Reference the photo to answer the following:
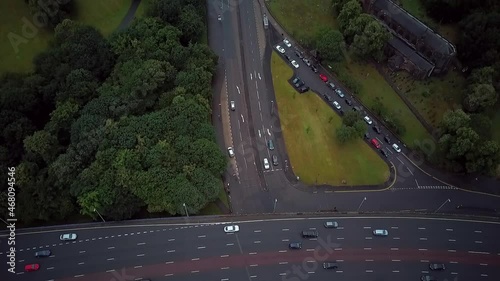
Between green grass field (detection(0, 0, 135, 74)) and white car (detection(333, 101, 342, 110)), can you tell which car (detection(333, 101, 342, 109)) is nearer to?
white car (detection(333, 101, 342, 110))

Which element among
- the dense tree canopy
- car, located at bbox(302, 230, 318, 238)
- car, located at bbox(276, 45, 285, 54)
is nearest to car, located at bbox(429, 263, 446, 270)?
car, located at bbox(302, 230, 318, 238)

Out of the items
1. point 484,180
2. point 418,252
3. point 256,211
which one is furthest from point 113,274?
point 484,180

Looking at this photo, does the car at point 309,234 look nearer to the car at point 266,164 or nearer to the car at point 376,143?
the car at point 266,164

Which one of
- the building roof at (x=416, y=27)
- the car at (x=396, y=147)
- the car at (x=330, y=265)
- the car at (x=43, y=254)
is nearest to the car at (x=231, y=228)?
the car at (x=330, y=265)

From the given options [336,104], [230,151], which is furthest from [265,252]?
[336,104]

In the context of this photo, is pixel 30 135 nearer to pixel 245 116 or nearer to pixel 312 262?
pixel 245 116
